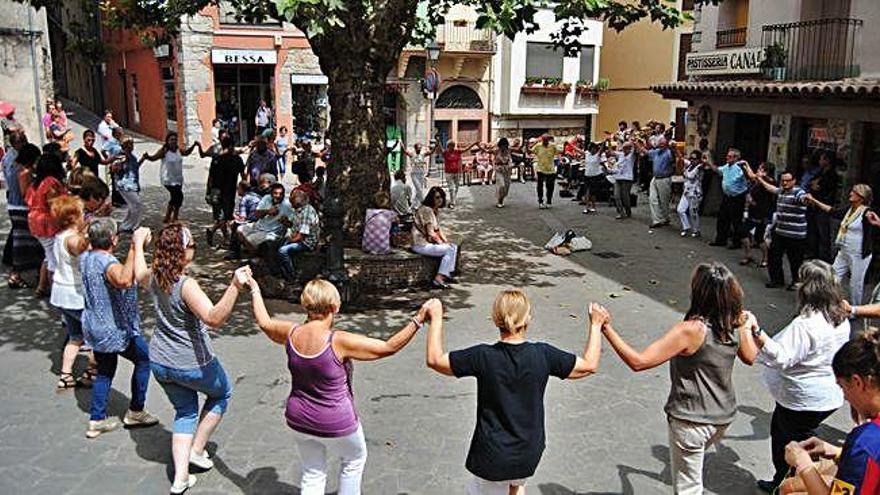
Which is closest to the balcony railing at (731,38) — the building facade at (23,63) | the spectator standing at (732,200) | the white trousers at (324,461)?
the spectator standing at (732,200)

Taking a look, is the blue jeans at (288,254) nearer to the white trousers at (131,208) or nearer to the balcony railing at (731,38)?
the white trousers at (131,208)

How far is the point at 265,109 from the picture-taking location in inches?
926

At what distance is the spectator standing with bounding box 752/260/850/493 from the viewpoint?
4215mm

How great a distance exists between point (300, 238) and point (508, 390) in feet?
20.5

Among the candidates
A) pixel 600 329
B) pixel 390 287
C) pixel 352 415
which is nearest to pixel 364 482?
pixel 352 415

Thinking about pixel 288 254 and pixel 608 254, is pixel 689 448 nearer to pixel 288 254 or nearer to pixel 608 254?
pixel 288 254

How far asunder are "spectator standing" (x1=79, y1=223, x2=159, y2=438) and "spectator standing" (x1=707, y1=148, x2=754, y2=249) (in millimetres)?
9781

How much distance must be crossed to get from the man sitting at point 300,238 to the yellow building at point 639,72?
19872mm

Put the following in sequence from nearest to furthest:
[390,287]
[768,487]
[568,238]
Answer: [768,487]
[390,287]
[568,238]

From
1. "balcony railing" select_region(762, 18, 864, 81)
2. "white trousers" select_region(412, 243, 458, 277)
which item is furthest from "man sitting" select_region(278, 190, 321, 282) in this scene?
"balcony railing" select_region(762, 18, 864, 81)

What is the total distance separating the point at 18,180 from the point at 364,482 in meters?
6.26

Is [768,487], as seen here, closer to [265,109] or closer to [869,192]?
[869,192]

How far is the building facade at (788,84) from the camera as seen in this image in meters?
12.1

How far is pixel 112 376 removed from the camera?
214 inches
